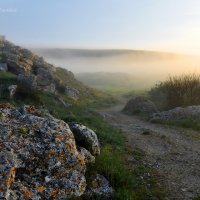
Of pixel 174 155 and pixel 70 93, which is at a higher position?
pixel 174 155

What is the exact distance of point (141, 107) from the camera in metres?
31.2

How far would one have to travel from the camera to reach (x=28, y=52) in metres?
51.1

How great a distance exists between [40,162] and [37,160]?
8 centimetres

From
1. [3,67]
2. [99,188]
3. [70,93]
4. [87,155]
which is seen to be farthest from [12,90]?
[70,93]

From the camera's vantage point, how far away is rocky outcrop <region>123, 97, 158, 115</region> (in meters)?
29.8

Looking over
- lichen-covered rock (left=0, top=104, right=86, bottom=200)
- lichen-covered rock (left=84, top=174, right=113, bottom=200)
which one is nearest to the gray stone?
lichen-covered rock (left=0, top=104, right=86, bottom=200)

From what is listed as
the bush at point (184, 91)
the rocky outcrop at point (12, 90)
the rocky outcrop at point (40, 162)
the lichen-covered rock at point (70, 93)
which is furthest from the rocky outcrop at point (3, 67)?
the rocky outcrop at point (40, 162)

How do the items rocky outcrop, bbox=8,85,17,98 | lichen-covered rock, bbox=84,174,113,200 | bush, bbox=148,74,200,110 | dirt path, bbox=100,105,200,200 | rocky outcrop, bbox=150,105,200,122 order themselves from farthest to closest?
bush, bbox=148,74,200,110 < rocky outcrop, bbox=150,105,200,122 < rocky outcrop, bbox=8,85,17,98 < dirt path, bbox=100,105,200,200 < lichen-covered rock, bbox=84,174,113,200

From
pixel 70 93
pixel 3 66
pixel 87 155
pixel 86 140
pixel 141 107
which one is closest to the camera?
pixel 87 155

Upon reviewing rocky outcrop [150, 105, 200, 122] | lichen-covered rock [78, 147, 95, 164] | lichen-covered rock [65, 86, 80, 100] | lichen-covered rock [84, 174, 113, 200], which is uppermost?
lichen-covered rock [78, 147, 95, 164]

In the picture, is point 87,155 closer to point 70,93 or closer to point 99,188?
point 99,188

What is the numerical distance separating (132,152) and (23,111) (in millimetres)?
5067

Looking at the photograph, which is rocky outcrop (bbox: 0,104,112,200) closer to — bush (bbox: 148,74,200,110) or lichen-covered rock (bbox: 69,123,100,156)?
lichen-covered rock (bbox: 69,123,100,156)

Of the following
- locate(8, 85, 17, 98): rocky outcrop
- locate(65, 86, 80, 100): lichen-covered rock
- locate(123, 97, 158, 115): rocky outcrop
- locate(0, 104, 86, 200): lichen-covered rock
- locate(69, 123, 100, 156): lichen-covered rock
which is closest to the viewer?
locate(0, 104, 86, 200): lichen-covered rock
